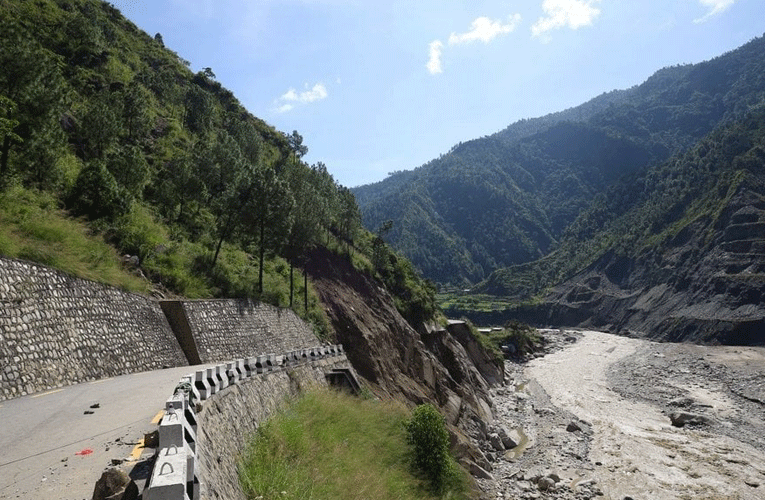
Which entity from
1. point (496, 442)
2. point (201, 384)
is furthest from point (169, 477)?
point (496, 442)

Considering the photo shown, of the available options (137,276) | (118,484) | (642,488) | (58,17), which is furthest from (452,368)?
(58,17)

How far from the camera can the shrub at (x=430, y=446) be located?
757 inches

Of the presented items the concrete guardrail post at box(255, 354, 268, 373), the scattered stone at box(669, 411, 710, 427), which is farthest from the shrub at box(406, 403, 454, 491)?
the scattered stone at box(669, 411, 710, 427)

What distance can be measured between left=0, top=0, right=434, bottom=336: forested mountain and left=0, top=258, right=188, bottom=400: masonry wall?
1195mm

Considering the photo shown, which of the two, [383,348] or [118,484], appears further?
[383,348]

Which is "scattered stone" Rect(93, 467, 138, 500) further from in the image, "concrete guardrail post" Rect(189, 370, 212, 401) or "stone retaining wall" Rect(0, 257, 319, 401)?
"stone retaining wall" Rect(0, 257, 319, 401)

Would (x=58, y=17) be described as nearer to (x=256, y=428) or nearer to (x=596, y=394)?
(x=256, y=428)

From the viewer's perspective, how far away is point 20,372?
12.3m

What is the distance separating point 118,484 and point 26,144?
27174 millimetres

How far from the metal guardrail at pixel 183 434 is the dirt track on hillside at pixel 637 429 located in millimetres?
22510

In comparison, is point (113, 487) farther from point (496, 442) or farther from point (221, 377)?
point (496, 442)

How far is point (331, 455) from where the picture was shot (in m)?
Result: 13.1

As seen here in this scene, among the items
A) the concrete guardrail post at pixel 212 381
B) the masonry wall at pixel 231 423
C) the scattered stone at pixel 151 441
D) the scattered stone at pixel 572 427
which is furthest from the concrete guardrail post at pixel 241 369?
the scattered stone at pixel 572 427

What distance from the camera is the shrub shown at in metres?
19.2
